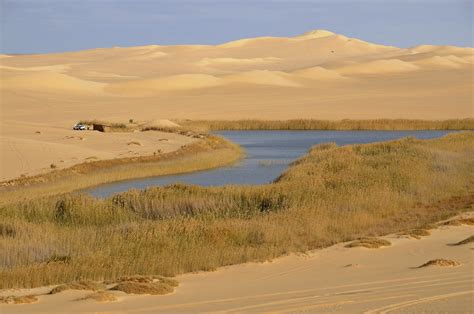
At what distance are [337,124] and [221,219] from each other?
136ft

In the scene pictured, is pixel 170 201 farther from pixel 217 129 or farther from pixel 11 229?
pixel 217 129

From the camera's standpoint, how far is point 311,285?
31.8 feet

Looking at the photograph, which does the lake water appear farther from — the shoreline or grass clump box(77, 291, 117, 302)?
grass clump box(77, 291, 117, 302)

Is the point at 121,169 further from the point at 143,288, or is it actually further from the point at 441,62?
the point at 441,62

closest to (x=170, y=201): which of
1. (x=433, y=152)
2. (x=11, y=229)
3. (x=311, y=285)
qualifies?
(x=11, y=229)

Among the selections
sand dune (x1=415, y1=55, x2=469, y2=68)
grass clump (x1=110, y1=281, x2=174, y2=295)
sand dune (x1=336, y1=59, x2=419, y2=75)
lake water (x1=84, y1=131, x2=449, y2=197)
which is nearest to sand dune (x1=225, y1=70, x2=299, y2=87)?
sand dune (x1=336, y1=59, x2=419, y2=75)

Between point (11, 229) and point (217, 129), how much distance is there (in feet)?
141

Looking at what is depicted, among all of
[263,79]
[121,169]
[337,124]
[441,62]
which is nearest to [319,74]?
[263,79]

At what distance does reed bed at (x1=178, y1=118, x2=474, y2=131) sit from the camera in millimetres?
53969

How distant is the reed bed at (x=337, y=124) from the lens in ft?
177

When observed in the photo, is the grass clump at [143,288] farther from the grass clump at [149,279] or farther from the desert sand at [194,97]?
the desert sand at [194,97]

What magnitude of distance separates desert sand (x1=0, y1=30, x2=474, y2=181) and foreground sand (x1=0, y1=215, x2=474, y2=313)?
1590 cm

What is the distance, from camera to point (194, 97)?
86.8 m

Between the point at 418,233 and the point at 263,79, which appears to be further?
the point at 263,79
